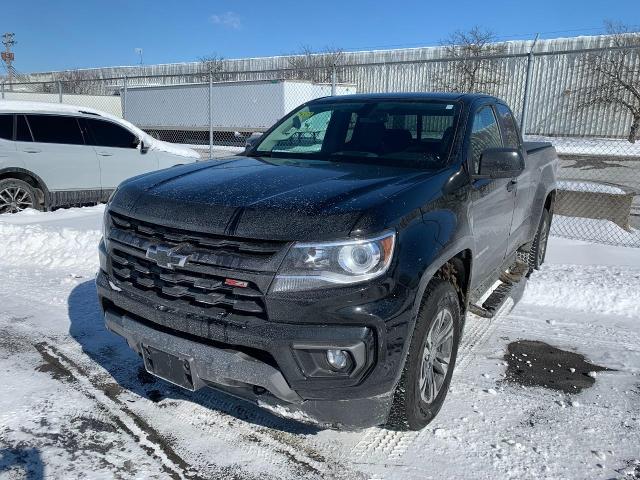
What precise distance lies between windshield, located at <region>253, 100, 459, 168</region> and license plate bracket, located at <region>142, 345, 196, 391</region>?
1688 millimetres

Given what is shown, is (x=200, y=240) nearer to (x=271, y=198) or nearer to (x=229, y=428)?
(x=271, y=198)

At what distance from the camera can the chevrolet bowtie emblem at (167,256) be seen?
8.27 feet

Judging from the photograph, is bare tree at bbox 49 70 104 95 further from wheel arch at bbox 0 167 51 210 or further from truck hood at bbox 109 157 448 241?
truck hood at bbox 109 157 448 241

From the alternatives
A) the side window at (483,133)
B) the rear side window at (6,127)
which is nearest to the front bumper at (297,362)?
the side window at (483,133)

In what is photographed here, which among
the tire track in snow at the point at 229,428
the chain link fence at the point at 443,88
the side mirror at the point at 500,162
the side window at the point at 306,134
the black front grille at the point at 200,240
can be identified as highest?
the chain link fence at the point at 443,88

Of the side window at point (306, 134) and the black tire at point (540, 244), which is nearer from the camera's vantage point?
the side window at point (306, 134)

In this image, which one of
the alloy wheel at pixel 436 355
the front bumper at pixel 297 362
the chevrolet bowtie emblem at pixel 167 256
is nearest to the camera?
the front bumper at pixel 297 362

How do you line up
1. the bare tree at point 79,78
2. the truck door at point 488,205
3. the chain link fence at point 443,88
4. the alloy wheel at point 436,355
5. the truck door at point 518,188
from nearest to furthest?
1. the alloy wheel at point 436,355
2. the truck door at point 488,205
3. the truck door at point 518,188
4. the chain link fence at point 443,88
5. the bare tree at point 79,78

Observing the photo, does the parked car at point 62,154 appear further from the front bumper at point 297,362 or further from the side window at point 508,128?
the front bumper at point 297,362

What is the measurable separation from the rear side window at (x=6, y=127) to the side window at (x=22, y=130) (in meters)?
0.09

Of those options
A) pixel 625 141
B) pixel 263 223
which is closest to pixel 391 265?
pixel 263 223

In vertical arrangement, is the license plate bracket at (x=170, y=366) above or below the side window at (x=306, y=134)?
below

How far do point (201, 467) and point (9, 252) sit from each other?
4.83m

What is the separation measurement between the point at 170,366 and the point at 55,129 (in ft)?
22.2
